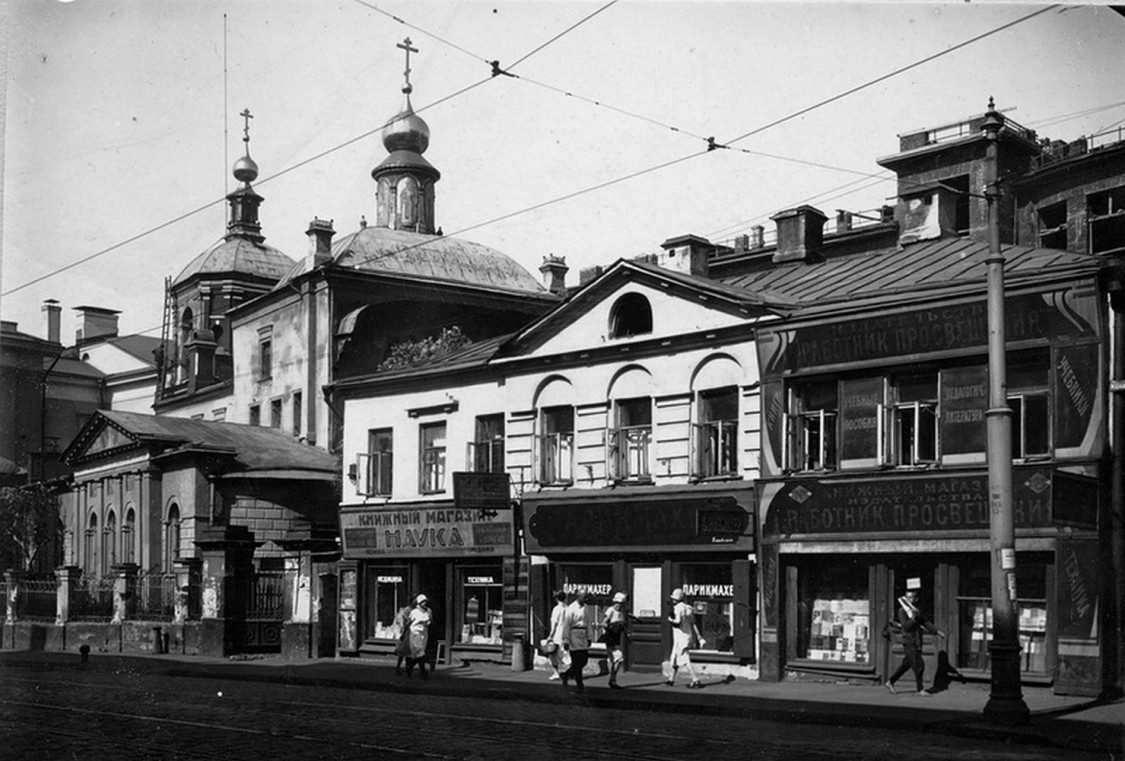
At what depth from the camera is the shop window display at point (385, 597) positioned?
3419 cm

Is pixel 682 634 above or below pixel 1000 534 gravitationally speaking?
below

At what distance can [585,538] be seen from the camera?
29.9 m

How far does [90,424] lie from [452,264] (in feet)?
50.2

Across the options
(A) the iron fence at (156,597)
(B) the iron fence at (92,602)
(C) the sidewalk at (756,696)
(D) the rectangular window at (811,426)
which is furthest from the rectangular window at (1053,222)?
(B) the iron fence at (92,602)

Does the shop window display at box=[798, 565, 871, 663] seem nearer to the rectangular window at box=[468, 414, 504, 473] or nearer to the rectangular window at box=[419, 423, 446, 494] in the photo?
the rectangular window at box=[468, 414, 504, 473]

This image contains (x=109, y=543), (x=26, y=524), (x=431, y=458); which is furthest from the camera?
(x=26, y=524)

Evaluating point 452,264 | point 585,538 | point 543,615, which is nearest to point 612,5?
point 585,538

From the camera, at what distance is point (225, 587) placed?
35750 millimetres

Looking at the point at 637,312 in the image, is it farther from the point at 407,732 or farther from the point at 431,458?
the point at 407,732

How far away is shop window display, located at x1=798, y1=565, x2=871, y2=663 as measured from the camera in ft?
83.1

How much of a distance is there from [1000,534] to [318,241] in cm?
3877

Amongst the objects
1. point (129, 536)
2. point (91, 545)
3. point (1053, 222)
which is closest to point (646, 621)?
point (1053, 222)

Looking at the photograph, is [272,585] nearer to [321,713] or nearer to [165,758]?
[321,713]

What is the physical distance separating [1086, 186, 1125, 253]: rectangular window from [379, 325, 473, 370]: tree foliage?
68.5 ft
